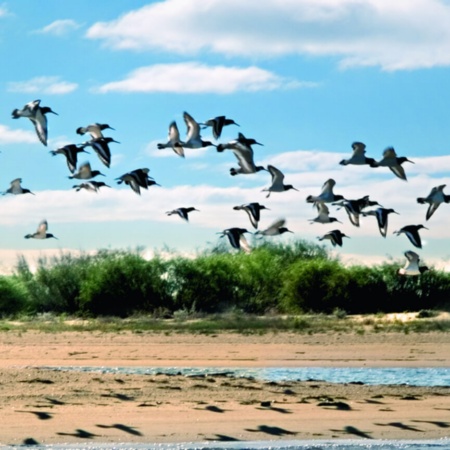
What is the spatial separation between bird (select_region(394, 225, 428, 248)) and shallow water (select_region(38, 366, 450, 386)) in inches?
113

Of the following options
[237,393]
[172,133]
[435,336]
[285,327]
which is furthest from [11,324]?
[237,393]

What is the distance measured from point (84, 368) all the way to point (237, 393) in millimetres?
6914

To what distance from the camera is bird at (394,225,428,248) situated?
26266 millimetres

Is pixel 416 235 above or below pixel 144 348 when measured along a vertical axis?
above

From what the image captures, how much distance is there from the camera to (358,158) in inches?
1052

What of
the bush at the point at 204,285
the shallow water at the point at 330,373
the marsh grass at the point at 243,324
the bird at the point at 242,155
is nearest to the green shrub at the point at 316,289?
the marsh grass at the point at 243,324

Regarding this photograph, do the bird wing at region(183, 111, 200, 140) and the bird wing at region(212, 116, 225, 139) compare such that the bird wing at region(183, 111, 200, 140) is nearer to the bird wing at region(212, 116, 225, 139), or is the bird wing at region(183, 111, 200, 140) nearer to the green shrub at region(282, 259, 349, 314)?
the bird wing at region(212, 116, 225, 139)

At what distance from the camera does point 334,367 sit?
91.9 ft

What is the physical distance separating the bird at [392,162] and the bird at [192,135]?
4.11 metres

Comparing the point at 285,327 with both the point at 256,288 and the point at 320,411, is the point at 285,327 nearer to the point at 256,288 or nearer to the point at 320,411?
the point at 256,288

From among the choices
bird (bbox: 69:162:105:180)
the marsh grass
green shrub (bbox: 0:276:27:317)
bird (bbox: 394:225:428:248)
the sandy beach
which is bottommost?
the sandy beach

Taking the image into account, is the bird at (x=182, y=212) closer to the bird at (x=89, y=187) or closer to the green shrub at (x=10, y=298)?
the bird at (x=89, y=187)

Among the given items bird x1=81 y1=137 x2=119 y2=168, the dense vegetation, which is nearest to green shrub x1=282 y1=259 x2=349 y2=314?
the dense vegetation

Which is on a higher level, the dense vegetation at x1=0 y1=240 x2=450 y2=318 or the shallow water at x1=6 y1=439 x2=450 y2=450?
the dense vegetation at x1=0 y1=240 x2=450 y2=318
